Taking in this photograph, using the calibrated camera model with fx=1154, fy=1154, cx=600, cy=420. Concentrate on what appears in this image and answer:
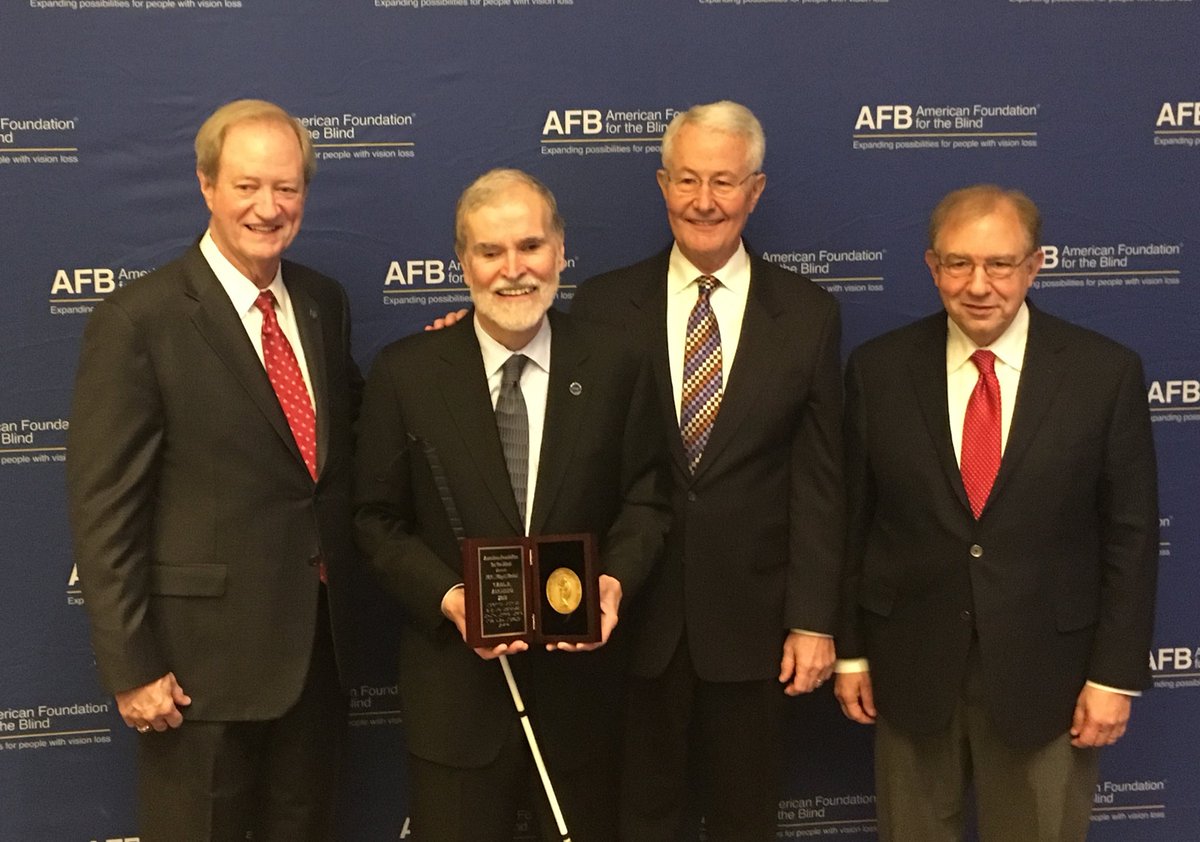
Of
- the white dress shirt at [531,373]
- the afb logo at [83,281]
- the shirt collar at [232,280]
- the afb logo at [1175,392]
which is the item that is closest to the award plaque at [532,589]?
the white dress shirt at [531,373]

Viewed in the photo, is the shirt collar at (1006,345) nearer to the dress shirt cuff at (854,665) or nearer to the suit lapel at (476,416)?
the dress shirt cuff at (854,665)

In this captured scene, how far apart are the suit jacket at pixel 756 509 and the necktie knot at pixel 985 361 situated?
32cm

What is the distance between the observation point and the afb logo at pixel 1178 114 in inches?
132

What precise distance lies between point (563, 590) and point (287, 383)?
757 millimetres

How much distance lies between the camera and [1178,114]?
11.0ft

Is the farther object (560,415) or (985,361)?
(985,361)

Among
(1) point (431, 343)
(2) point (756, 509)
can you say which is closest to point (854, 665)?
(2) point (756, 509)

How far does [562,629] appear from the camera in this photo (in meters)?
2.17

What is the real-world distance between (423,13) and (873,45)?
4.13ft

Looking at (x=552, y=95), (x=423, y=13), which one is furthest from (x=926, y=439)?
(x=423, y=13)

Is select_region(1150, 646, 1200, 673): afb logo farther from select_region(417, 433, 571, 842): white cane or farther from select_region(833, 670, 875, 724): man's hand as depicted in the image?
select_region(417, 433, 571, 842): white cane

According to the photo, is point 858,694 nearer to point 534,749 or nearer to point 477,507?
point 534,749

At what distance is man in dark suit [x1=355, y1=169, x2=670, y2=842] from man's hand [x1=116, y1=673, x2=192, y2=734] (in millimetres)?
462

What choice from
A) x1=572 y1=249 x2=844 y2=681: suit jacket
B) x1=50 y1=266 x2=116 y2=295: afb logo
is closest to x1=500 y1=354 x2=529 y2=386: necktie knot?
x1=572 y1=249 x2=844 y2=681: suit jacket
